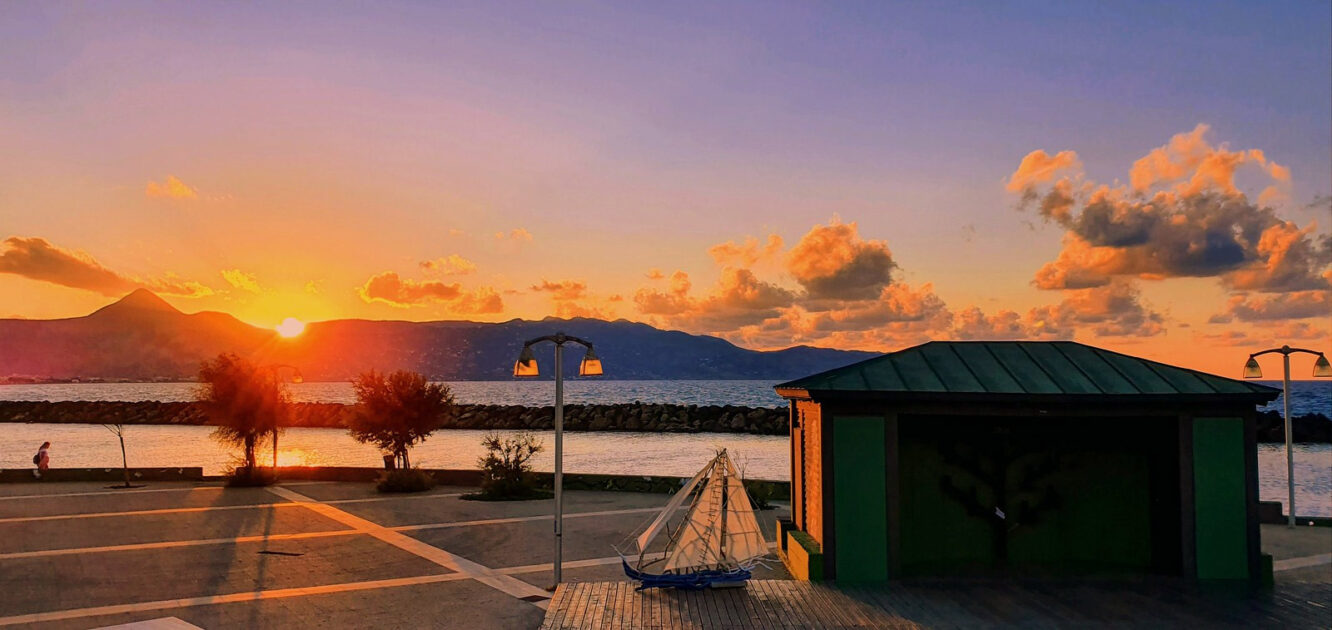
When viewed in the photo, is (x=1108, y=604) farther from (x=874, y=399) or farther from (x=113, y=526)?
(x=113, y=526)

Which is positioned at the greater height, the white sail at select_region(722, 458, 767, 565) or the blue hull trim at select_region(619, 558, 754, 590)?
the white sail at select_region(722, 458, 767, 565)

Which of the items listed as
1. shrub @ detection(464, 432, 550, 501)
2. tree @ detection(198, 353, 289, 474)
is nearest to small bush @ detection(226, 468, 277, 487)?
tree @ detection(198, 353, 289, 474)

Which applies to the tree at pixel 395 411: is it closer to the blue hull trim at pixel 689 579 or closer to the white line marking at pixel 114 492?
the white line marking at pixel 114 492

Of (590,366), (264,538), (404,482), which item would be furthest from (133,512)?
(590,366)

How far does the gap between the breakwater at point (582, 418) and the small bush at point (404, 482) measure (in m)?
43.7

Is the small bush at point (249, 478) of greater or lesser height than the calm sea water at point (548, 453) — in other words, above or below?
above

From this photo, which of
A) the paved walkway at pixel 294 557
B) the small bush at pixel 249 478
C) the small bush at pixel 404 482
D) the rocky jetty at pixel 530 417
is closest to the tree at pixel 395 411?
the small bush at pixel 404 482

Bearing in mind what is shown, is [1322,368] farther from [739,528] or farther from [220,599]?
[220,599]

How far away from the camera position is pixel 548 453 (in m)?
68.6

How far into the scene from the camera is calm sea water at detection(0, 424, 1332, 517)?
54.1 metres

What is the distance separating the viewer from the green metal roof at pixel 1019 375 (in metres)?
17.5

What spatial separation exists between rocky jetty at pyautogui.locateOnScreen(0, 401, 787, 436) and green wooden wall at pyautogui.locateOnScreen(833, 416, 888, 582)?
70.1 meters

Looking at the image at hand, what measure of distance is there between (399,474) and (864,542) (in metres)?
24.5

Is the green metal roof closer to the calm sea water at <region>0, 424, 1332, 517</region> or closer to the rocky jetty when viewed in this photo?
the calm sea water at <region>0, 424, 1332, 517</region>
